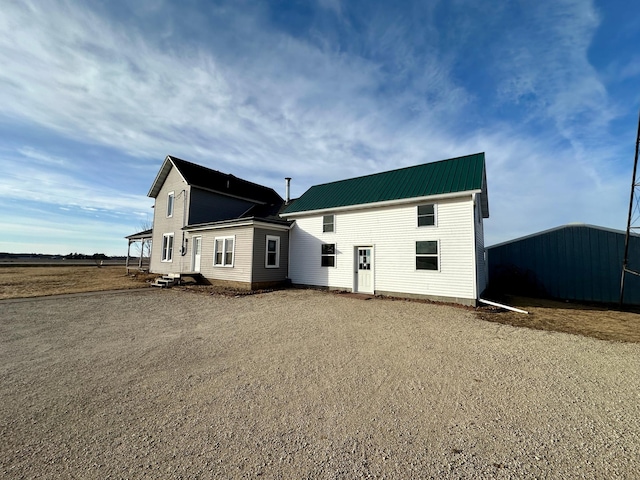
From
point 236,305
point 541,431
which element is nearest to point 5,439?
point 541,431

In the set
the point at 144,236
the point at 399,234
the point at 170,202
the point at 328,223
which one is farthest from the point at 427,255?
the point at 144,236

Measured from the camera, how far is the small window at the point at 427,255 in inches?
470

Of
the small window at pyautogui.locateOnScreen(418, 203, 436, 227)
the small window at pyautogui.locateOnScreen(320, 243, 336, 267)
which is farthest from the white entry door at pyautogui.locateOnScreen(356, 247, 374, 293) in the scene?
the small window at pyautogui.locateOnScreen(418, 203, 436, 227)

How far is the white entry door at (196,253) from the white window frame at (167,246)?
3.07m

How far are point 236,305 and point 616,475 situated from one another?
1020 cm

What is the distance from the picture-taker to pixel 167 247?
838 inches

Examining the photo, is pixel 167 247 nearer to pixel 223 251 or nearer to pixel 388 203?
pixel 223 251

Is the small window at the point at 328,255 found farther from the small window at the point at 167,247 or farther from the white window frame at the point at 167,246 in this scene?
the small window at the point at 167,247

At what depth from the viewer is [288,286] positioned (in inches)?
642

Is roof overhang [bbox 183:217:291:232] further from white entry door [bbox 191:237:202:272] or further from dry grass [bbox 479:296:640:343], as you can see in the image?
dry grass [bbox 479:296:640:343]

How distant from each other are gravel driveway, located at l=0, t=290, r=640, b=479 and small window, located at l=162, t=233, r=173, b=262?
14.0m

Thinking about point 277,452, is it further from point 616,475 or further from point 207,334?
point 207,334

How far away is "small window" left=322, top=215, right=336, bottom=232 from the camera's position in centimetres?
1528

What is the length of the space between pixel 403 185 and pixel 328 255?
5283 mm
